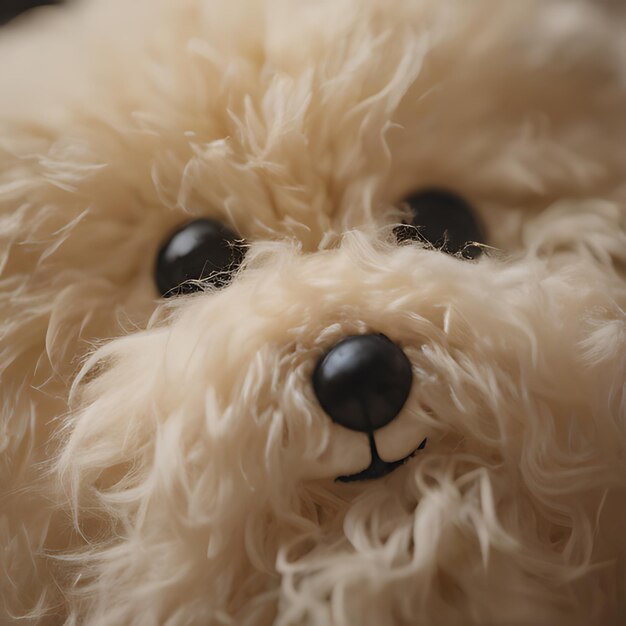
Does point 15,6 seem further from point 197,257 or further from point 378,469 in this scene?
point 378,469

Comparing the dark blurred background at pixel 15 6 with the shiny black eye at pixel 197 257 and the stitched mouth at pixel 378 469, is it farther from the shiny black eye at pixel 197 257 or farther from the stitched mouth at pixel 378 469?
the stitched mouth at pixel 378 469

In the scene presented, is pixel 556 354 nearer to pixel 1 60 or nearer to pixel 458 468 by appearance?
pixel 458 468

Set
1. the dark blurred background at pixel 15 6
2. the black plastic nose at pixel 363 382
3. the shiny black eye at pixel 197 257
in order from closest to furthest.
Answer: the black plastic nose at pixel 363 382 < the shiny black eye at pixel 197 257 < the dark blurred background at pixel 15 6

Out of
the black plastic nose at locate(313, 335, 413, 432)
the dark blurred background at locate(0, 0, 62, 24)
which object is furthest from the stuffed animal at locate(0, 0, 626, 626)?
the dark blurred background at locate(0, 0, 62, 24)

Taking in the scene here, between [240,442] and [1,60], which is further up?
[1,60]

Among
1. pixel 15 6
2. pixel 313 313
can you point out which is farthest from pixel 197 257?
pixel 15 6

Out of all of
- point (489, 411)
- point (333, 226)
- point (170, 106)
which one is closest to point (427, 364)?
point (489, 411)

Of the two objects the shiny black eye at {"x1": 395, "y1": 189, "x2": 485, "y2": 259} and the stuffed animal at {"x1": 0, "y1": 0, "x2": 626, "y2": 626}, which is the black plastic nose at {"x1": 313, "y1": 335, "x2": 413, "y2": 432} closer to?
the stuffed animal at {"x1": 0, "y1": 0, "x2": 626, "y2": 626}

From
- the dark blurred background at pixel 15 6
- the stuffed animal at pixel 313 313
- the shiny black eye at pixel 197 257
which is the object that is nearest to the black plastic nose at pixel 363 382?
the stuffed animal at pixel 313 313
